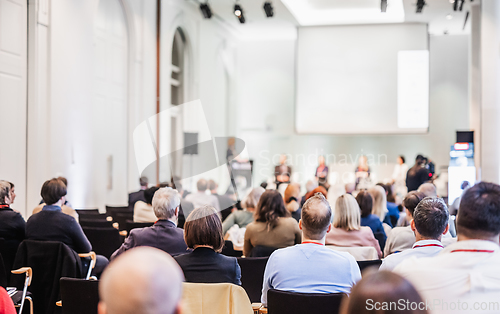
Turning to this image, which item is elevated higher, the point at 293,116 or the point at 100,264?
the point at 293,116

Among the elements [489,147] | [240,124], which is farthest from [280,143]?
[489,147]

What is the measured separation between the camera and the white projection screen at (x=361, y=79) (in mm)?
14391

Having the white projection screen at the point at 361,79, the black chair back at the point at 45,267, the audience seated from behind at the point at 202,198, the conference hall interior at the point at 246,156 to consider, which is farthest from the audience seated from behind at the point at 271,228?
the white projection screen at the point at 361,79

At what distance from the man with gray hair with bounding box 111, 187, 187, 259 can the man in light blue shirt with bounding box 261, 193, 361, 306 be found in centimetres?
100

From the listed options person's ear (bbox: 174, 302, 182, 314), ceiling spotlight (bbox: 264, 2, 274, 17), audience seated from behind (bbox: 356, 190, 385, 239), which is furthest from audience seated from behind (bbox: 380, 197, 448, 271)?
ceiling spotlight (bbox: 264, 2, 274, 17)

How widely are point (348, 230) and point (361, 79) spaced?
11.6 metres

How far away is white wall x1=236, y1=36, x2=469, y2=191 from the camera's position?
15656mm

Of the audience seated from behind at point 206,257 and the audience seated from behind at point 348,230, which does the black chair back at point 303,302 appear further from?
the audience seated from behind at point 348,230

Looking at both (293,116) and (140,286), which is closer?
(140,286)

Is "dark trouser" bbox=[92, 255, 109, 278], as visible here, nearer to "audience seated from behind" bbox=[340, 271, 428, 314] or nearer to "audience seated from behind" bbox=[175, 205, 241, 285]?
"audience seated from behind" bbox=[175, 205, 241, 285]

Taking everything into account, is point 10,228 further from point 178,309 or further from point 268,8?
point 268,8

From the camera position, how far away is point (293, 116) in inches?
658

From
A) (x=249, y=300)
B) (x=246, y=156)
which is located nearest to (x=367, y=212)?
(x=249, y=300)

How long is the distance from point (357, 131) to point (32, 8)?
32.0 ft
